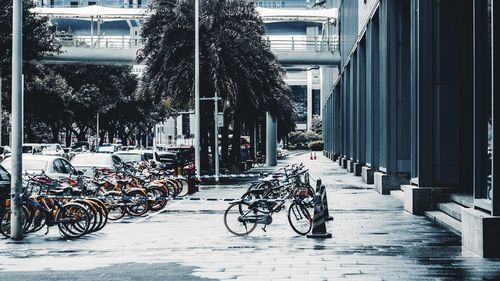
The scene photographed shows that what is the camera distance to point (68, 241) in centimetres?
1350

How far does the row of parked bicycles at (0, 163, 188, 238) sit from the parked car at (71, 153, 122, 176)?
1240mm

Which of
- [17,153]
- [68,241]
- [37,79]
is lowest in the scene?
[68,241]

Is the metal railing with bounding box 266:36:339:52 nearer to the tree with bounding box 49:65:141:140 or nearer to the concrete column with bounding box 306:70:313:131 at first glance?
the tree with bounding box 49:65:141:140

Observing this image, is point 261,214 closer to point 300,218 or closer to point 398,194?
point 300,218

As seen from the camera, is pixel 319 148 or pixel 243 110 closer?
pixel 243 110

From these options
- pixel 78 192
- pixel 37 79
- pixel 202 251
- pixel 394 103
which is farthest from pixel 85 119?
pixel 202 251

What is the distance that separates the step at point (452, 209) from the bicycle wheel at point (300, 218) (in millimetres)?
3306

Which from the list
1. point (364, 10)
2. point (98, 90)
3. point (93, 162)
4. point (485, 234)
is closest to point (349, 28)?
point (364, 10)

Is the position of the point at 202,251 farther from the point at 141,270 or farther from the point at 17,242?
the point at 17,242

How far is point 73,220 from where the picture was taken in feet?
45.3

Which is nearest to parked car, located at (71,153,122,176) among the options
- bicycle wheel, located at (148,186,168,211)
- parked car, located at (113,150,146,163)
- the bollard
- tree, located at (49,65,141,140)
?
bicycle wheel, located at (148,186,168,211)

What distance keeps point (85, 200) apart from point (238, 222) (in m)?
2.95

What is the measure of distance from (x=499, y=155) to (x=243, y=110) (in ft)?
95.2

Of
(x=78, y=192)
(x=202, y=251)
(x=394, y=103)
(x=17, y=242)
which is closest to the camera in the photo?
(x=202, y=251)
